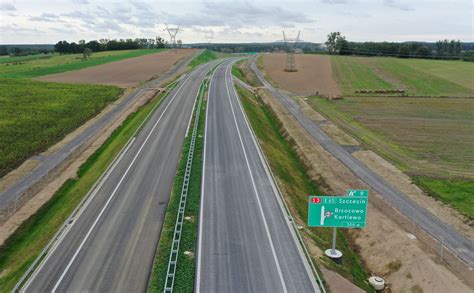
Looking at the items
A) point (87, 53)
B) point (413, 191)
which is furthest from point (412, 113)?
point (87, 53)

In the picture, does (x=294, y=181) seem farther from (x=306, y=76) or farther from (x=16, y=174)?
(x=306, y=76)

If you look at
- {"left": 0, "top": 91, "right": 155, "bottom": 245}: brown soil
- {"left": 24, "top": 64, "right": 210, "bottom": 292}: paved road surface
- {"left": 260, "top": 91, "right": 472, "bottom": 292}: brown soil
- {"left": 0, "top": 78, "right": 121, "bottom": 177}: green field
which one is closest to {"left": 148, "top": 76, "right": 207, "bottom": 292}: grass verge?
{"left": 24, "top": 64, "right": 210, "bottom": 292}: paved road surface

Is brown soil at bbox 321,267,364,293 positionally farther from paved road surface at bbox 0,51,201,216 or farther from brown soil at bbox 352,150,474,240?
paved road surface at bbox 0,51,201,216

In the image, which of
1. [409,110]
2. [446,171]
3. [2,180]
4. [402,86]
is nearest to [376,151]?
[446,171]

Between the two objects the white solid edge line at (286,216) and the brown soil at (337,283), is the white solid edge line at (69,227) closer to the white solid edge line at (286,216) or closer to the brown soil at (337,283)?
the white solid edge line at (286,216)

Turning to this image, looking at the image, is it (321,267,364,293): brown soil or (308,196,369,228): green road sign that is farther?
(308,196,369,228): green road sign

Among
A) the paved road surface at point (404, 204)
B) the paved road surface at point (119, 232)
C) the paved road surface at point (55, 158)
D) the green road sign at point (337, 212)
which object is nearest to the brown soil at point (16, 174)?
the paved road surface at point (55, 158)
